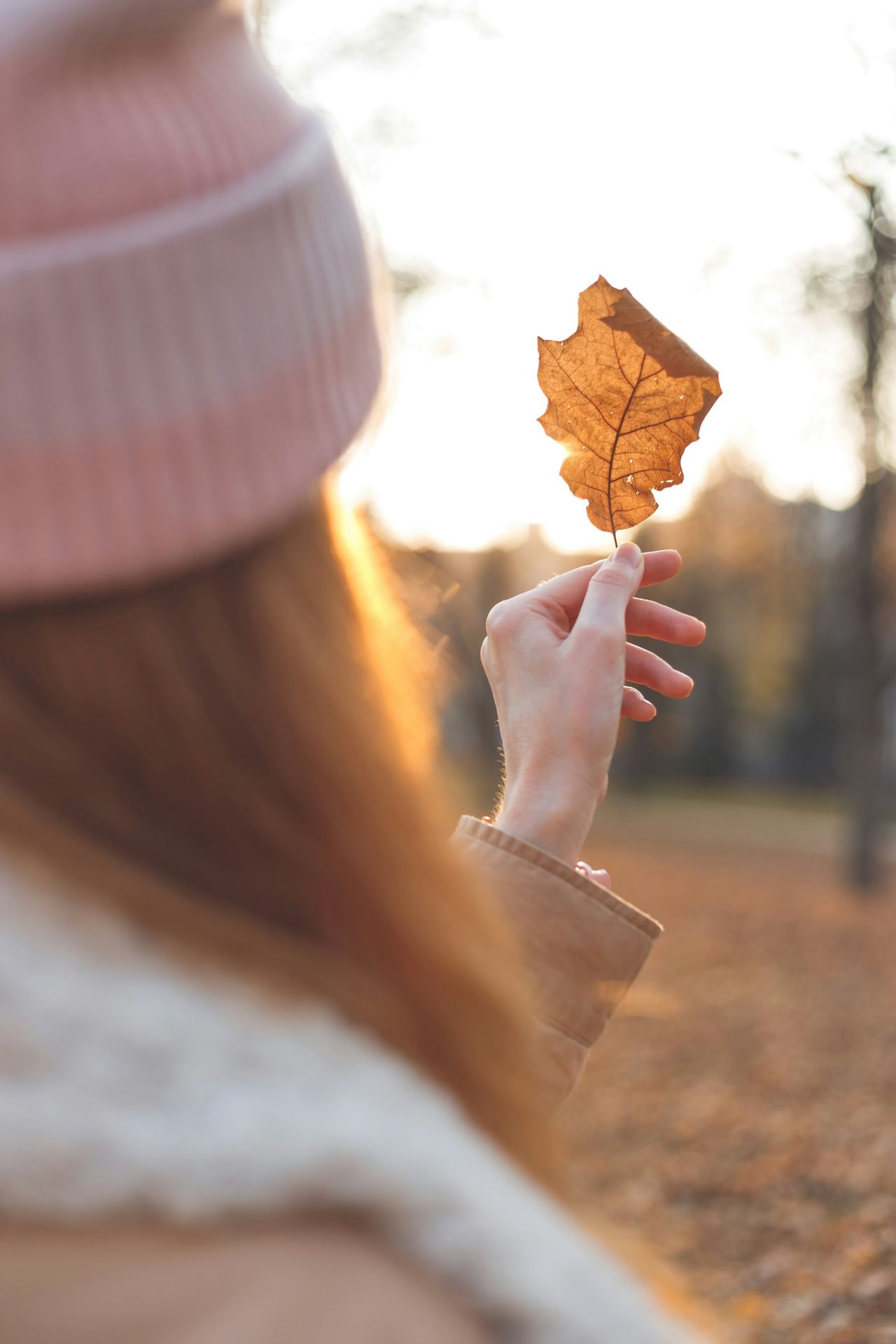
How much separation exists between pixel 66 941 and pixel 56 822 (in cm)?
9

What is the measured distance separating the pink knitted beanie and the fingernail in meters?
0.70

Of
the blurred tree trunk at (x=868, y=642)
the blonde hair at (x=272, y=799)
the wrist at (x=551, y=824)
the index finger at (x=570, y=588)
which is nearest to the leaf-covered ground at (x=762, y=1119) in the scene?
the blurred tree trunk at (x=868, y=642)

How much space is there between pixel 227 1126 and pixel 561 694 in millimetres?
840

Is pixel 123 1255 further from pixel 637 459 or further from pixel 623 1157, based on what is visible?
pixel 623 1157

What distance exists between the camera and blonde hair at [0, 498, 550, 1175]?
81cm

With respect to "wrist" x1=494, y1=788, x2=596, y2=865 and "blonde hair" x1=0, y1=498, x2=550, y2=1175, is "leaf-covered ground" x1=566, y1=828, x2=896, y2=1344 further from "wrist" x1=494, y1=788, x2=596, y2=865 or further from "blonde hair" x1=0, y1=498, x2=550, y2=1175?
"blonde hair" x1=0, y1=498, x2=550, y2=1175

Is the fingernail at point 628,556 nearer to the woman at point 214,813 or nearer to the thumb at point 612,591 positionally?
the thumb at point 612,591

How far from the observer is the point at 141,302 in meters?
0.82

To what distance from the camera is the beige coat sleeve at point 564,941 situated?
1440 millimetres

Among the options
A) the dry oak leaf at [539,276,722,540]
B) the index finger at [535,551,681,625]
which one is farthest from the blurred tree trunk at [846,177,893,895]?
the index finger at [535,551,681,625]

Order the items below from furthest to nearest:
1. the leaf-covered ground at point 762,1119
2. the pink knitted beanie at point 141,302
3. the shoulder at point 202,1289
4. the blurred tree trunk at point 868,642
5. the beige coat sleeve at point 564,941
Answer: the blurred tree trunk at point 868,642
the leaf-covered ground at point 762,1119
the beige coat sleeve at point 564,941
the pink knitted beanie at point 141,302
the shoulder at point 202,1289

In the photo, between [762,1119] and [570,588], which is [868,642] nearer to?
[762,1119]

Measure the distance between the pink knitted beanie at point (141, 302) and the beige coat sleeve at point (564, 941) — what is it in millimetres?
708

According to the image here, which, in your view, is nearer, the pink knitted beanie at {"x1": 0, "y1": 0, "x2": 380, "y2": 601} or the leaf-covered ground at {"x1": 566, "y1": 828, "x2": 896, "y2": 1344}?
the pink knitted beanie at {"x1": 0, "y1": 0, "x2": 380, "y2": 601}
